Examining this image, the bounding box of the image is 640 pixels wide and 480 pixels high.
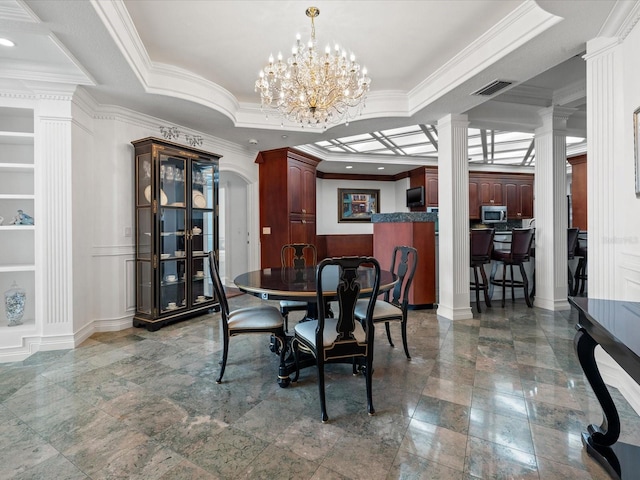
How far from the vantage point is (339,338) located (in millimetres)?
1889

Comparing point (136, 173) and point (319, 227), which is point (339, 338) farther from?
point (319, 227)

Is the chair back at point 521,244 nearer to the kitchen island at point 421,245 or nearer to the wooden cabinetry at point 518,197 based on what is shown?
the kitchen island at point 421,245

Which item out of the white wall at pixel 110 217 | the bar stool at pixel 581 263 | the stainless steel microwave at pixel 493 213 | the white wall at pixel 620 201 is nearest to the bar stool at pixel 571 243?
the bar stool at pixel 581 263

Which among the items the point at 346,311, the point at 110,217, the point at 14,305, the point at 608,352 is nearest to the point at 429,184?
the point at 346,311

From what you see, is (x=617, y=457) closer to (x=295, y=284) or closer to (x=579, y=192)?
(x=295, y=284)

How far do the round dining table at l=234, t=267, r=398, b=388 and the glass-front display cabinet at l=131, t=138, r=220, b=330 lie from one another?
161 centimetres

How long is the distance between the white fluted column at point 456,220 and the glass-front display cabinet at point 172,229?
122 inches

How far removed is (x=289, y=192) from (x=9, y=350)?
4.05 metres

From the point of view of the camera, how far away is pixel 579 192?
6598 mm

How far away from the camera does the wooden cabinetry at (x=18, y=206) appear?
3.07 m

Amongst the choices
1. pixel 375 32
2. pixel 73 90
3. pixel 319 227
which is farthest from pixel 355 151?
pixel 73 90

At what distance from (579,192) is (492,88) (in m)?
5.23

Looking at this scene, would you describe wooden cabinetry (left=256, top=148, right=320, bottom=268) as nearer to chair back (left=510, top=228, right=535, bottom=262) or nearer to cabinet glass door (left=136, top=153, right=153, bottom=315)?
cabinet glass door (left=136, top=153, right=153, bottom=315)

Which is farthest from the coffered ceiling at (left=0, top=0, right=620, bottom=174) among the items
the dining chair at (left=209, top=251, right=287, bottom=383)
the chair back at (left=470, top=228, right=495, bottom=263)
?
the dining chair at (left=209, top=251, right=287, bottom=383)
